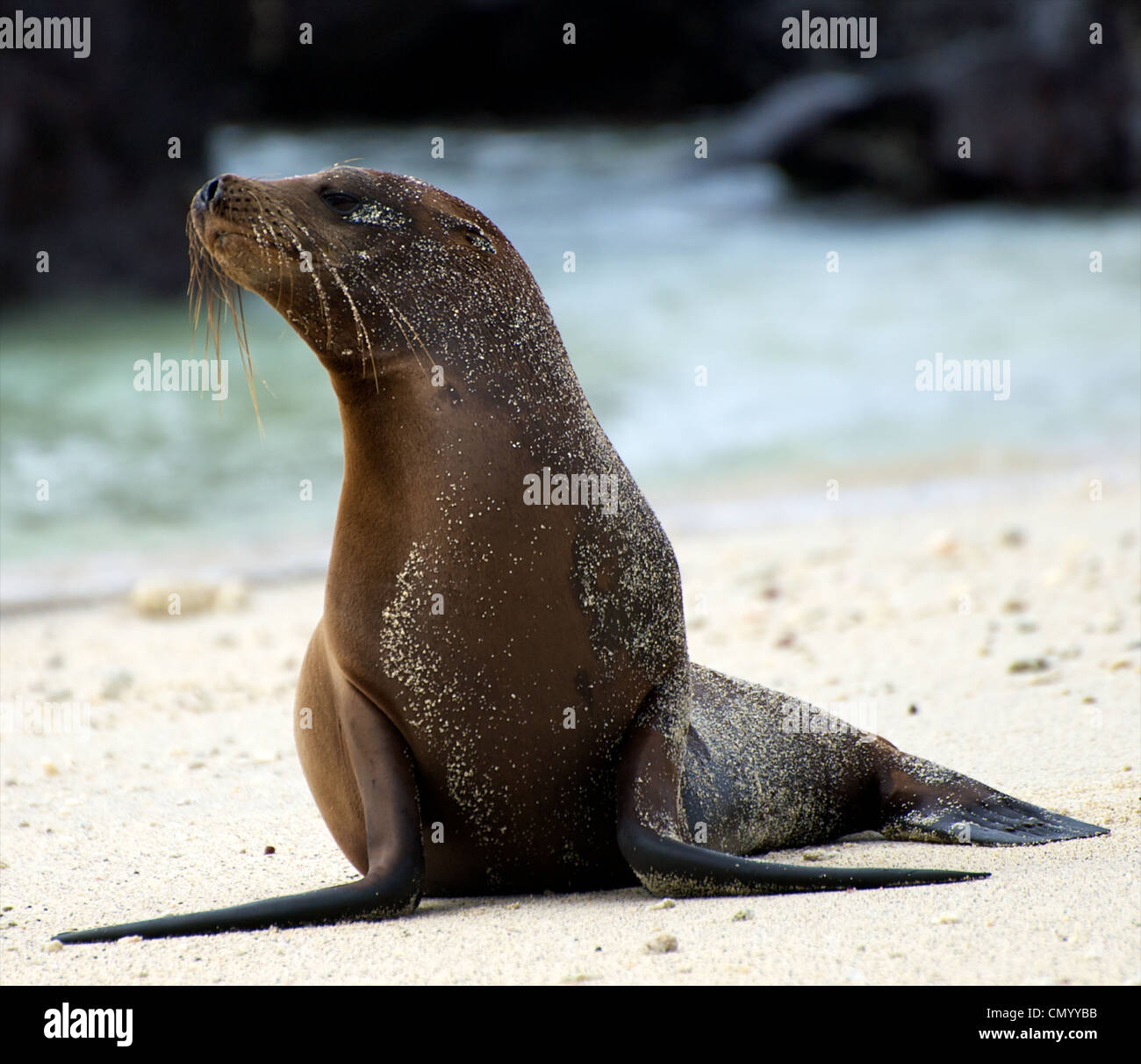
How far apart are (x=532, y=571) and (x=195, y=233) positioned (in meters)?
1.05

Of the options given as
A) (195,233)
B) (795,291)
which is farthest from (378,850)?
(795,291)

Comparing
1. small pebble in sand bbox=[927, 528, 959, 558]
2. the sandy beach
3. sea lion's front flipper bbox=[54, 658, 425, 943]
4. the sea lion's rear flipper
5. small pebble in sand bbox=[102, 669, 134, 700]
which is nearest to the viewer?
the sandy beach

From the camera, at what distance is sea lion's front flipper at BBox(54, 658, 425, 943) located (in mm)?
3008

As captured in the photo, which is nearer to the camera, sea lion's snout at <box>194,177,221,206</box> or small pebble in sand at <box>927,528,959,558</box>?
sea lion's snout at <box>194,177,221,206</box>

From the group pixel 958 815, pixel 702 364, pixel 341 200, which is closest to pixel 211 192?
pixel 341 200

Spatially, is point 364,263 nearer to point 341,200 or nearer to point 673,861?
point 341,200

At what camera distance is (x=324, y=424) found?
13539 mm

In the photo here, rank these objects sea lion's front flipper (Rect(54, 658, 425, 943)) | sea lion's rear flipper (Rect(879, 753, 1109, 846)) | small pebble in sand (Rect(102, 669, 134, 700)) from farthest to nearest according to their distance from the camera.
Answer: small pebble in sand (Rect(102, 669, 134, 700))
sea lion's rear flipper (Rect(879, 753, 1109, 846))
sea lion's front flipper (Rect(54, 658, 425, 943))

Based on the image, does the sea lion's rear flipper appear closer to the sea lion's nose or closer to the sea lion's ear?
the sea lion's ear

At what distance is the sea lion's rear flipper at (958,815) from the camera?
3721mm

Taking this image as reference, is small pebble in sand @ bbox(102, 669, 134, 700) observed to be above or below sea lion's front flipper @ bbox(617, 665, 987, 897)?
below

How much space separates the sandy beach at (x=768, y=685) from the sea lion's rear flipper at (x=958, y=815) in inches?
2.7

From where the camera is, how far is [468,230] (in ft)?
11.4

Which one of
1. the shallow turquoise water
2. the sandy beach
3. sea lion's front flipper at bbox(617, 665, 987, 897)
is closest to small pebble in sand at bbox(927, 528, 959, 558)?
the sandy beach
